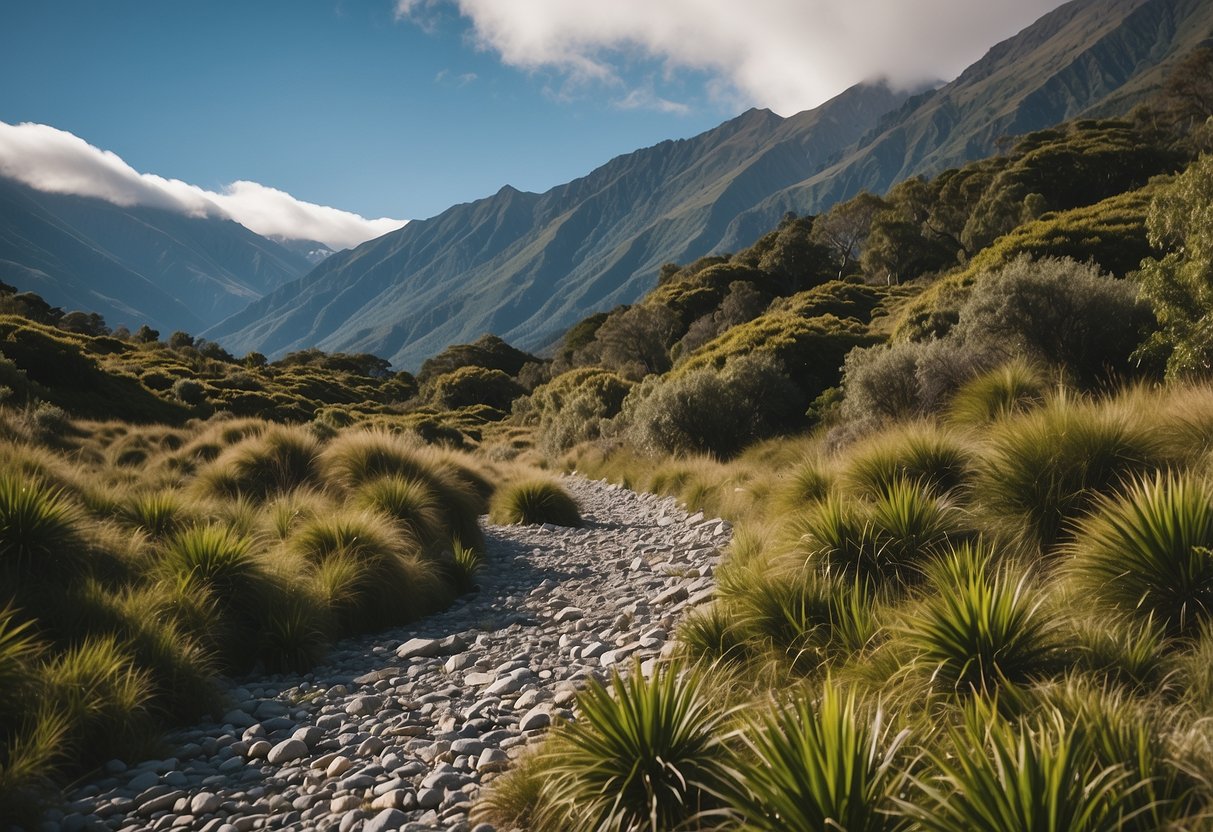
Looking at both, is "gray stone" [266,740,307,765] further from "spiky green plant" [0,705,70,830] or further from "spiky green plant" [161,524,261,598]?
"spiky green plant" [161,524,261,598]

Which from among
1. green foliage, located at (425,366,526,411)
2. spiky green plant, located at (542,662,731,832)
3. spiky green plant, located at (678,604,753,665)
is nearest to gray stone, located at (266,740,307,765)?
spiky green plant, located at (542,662,731,832)

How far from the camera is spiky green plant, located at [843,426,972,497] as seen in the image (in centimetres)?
715

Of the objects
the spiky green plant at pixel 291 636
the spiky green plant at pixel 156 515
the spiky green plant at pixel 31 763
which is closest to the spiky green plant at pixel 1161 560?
the spiky green plant at pixel 31 763

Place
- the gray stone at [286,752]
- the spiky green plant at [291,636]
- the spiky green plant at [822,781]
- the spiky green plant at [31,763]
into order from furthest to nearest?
the spiky green plant at [291,636] → the gray stone at [286,752] → the spiky green plant at [31,763] → the spiky green plant at [822,781]

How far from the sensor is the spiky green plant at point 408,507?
10.7 metres

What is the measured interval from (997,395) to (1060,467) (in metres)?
4.32

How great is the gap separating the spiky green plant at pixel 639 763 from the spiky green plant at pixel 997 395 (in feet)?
25.0

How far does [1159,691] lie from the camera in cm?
321

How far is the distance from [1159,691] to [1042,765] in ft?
4.32

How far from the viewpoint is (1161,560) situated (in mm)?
4148

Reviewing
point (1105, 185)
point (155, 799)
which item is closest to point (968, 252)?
point (1105, 185)

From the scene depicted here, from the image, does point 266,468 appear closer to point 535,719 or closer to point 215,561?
point 215,561

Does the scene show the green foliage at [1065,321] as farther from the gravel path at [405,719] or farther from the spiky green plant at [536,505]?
the spiky green plant at [536,505]

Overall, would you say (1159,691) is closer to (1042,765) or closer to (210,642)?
(1042,765)
